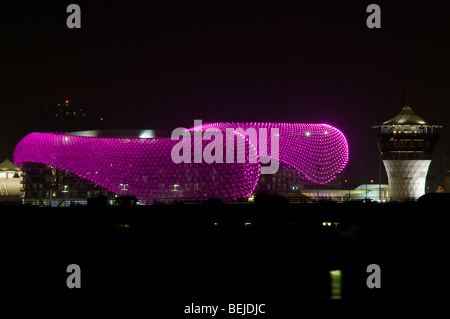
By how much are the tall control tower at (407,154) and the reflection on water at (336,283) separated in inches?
2252

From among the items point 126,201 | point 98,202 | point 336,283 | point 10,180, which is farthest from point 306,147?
point 10,180

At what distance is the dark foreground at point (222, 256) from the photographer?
3959 cm

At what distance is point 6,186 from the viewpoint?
138500 millimetres

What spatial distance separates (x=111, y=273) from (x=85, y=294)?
5.73m

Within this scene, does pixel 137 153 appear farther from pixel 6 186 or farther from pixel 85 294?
pixel 6 186

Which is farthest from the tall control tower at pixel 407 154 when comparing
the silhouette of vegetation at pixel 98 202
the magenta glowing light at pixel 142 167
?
the silhouette of vegetation at pixel 98 202

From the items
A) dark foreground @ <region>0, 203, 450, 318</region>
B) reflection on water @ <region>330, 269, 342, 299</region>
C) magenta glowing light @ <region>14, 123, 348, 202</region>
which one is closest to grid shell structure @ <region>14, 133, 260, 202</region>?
magenta glowing light @ <region>14, 123, 348, 202</region>

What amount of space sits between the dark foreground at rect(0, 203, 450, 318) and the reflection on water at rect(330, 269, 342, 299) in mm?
358

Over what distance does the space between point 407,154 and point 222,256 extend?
193 ft

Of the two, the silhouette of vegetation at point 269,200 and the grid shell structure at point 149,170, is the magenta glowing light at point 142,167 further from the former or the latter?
the silhouette of vegetation at point 269,200

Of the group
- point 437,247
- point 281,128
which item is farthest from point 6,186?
point 437,247

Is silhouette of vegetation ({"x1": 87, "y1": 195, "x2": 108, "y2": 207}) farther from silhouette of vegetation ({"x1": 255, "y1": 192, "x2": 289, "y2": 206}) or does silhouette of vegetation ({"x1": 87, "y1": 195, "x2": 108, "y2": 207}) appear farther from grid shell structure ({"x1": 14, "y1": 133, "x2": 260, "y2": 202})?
silhouette of vegetation ({"x1": 255, "y1": 192, "x2": 289, "y2": 206})

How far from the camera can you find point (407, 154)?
105 m

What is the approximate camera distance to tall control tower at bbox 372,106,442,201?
104 m
